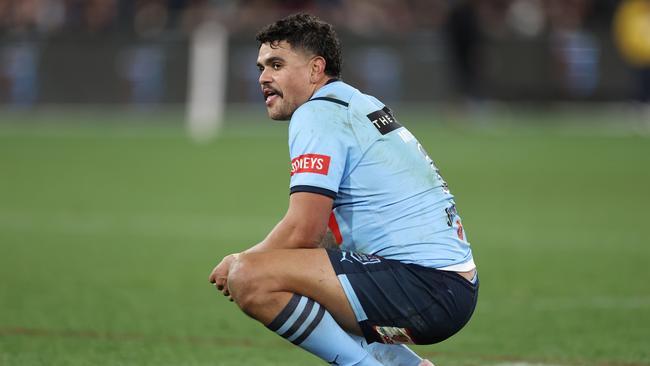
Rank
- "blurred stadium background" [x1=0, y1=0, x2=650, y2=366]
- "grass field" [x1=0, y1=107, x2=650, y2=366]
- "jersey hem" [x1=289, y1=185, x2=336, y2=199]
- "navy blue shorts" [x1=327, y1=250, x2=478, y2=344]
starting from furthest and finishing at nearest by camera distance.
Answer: "blurred stadium background" [x1=0, y1=0, x2=650, y2=366] < "grass field" [x1=0, y1=107, x2=650, y2=366] < "navy blue shorts" [x1=327, y1=250, x2=478, y2=344] < "jersey hem" [x1=289, y1=185, x2=336, y2=199]

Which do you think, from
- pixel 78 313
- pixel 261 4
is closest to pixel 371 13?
pixel 261 4

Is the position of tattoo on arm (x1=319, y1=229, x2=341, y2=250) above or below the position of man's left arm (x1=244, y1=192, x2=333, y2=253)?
below

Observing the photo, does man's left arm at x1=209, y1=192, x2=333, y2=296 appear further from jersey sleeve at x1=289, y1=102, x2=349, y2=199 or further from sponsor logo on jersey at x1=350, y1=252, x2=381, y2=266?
sponsor logo on jersey at x1=350, y1=252, x2=381, y2=266

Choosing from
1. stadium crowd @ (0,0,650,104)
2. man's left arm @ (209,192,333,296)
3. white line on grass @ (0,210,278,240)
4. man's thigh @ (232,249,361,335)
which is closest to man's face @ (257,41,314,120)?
man's left arm @ (209,192,333,296)

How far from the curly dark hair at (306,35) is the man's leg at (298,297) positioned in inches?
35.5

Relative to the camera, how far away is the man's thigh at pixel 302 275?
4.93m

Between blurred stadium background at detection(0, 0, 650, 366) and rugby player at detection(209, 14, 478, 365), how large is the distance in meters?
1.32

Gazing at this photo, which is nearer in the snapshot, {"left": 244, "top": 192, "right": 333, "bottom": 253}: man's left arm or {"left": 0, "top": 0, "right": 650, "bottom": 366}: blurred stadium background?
{"left": 244, "top": 192, "right": 333, "bottom": 253}: man's left arm

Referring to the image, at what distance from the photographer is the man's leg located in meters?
4.93

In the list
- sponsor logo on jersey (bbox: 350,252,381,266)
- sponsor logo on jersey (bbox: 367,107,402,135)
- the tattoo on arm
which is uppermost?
sponsor logo on jersey (bbox: 367,107,402,135)

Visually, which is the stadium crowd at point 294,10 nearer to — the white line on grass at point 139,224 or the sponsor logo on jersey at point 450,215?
the white line on grass at point 139,224

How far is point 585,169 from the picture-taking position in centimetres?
1738

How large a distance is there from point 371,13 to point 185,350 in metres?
21.4

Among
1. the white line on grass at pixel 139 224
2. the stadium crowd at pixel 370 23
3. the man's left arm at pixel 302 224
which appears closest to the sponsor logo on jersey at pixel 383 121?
the man's left arm at pixel 302 224
